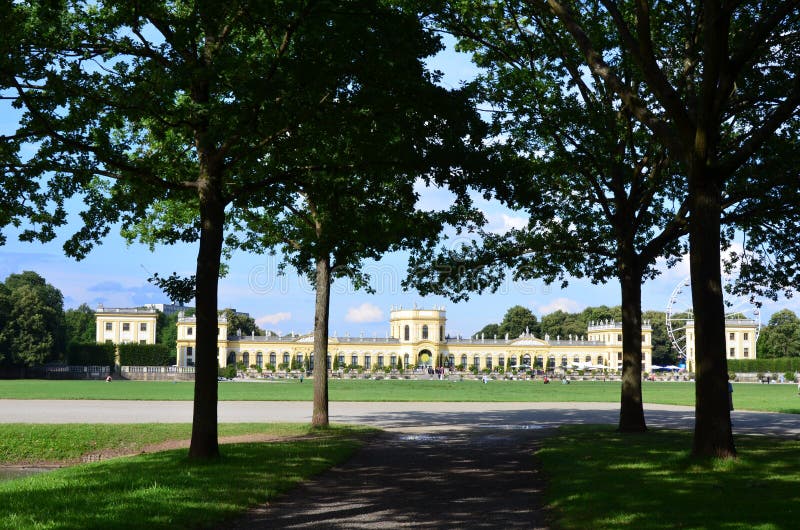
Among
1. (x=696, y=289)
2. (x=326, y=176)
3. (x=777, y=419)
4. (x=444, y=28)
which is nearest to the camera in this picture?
(x=696, y=289)

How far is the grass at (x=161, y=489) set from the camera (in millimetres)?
7953

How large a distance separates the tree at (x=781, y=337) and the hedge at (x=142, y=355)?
79.7 metres

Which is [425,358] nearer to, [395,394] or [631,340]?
[395,394]

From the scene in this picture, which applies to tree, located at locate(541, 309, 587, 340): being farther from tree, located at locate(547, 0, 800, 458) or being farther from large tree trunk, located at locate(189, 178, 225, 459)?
large tree trunk, located at locate(189, 178, 225, 459)

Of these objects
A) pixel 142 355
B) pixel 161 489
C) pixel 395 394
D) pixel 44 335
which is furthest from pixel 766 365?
pixel 161 489

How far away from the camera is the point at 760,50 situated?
15.6 m

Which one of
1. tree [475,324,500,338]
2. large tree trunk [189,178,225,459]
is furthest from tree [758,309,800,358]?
A: large tree trunk [189,178,225,459]

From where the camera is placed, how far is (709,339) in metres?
11.2

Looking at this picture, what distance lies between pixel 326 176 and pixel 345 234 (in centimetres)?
104

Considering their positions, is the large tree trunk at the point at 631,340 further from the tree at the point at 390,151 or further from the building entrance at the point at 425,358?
the building entrance at the point at 425,358

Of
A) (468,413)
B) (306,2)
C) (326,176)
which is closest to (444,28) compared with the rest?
(326,176)

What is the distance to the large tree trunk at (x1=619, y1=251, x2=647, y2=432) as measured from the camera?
697 inches

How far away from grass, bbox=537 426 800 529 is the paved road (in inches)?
244

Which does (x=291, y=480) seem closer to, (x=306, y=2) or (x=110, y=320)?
(x=306, y=2)
